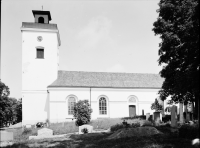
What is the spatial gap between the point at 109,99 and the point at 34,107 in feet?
37.8

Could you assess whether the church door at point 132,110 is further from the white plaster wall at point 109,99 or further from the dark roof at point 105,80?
the dark roof at point 105,80

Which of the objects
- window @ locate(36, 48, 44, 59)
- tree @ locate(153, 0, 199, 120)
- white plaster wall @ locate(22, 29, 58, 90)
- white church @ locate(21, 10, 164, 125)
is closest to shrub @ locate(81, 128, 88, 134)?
tree @ locate(153, 0, 199, 120)

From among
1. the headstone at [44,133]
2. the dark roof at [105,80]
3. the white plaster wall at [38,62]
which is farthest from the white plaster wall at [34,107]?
the headstone at [44,133]

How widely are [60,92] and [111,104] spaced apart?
27.0 ft

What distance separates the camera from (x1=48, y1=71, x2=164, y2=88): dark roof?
109 feet

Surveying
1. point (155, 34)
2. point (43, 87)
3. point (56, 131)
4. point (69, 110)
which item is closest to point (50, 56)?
point (43, 87)

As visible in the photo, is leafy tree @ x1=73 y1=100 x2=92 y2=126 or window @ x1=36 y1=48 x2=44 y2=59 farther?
window @ x1=36 y1=48 x2=44 y2=59

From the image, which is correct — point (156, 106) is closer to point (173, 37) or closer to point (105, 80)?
point (105, 80)

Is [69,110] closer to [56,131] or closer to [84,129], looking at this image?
[56,131]

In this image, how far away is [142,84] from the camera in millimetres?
35562

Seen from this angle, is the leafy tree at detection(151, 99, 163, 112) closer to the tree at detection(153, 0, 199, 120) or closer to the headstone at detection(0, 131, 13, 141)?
the tree at detection(153, 0, 199, 120)

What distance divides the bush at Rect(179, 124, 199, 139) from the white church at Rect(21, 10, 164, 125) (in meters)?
21.8

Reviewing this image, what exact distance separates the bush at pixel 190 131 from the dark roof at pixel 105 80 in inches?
873

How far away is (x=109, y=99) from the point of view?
3353 cm
